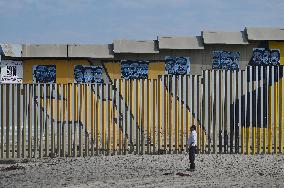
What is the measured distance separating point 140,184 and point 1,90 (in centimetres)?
777

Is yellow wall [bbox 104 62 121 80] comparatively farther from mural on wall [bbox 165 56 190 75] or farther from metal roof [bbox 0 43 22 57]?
metal roof [bbox 0 43 22 57]

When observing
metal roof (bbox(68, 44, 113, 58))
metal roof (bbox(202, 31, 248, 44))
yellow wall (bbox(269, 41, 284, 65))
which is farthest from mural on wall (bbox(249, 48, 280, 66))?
metal roof (bbox(68, 44, 113, 58))

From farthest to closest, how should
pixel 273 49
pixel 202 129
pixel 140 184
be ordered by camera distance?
pixel 273 49, pixel 202 129, pixel 140 184

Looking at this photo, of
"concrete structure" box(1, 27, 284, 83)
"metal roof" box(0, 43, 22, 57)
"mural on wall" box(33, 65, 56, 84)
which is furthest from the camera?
"mural on wall" box(33, 65, 56, 84)

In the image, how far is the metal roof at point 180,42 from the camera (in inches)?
873

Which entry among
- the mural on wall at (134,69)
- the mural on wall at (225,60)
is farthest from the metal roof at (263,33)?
the mural on wall at (134,69)

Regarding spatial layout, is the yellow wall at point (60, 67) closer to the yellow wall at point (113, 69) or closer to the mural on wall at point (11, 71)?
the mural on wall at point (11, 71)

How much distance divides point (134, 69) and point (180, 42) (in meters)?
1.94

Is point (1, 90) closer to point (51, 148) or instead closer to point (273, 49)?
point (51, 148)

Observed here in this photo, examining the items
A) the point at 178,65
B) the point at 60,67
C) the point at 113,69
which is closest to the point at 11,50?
the point at 60,67

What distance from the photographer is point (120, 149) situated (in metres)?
21.2

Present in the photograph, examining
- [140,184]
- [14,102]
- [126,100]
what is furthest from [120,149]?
[140,184]

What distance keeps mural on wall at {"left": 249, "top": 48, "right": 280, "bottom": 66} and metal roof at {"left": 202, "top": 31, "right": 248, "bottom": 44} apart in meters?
0.71

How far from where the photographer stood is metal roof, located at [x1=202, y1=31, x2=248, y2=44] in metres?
22.0
